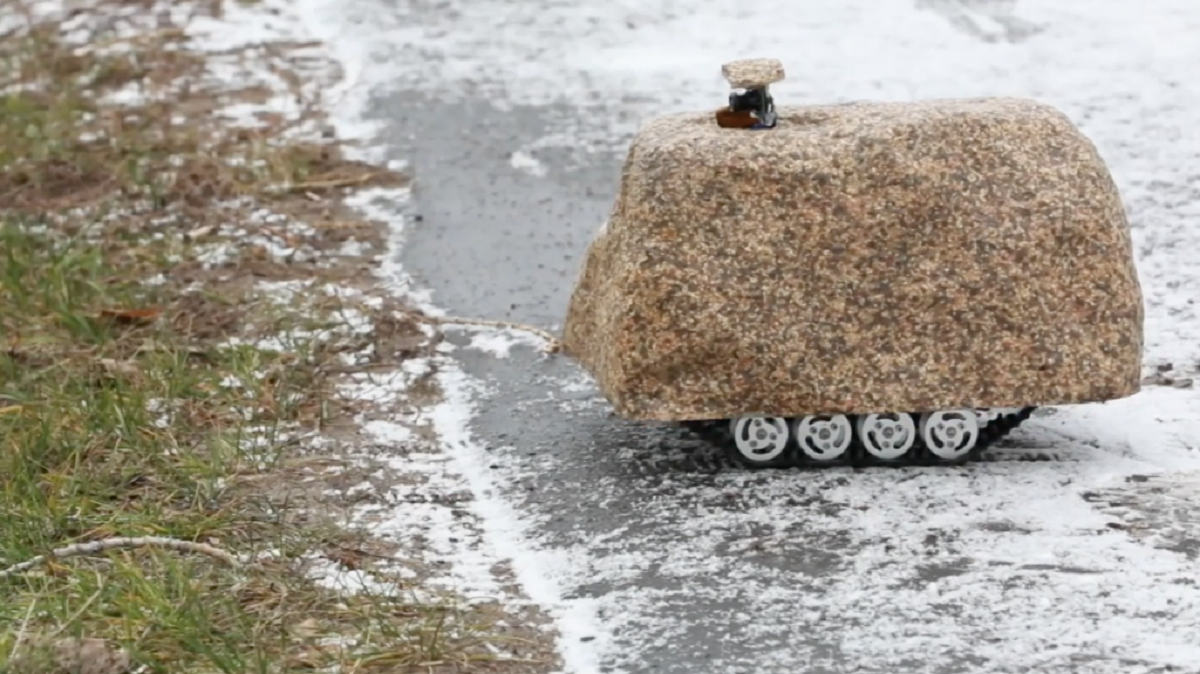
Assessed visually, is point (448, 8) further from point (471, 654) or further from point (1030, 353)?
point (471, 654)

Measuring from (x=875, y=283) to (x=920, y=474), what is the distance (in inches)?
19.7

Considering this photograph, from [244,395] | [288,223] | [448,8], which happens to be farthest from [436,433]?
[448,8]

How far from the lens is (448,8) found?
30.3ft

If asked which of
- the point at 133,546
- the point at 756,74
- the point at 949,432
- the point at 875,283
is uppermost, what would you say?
the point at 756,74

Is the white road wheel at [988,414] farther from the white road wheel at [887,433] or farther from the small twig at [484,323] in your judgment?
the small twig at [484,323]

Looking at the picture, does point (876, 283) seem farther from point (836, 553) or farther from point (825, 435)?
point (836, 553)

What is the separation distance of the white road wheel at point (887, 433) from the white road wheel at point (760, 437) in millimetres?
195

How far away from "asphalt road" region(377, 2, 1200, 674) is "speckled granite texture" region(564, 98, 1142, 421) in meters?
0.25

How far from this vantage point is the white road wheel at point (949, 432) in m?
4.17

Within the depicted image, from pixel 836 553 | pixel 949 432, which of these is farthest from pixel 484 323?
pixel 836 553

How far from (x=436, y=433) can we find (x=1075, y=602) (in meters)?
1.94

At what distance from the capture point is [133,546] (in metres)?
3.83

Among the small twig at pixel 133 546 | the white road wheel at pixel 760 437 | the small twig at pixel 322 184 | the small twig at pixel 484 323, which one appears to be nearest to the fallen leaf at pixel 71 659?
the small twig at pixel 133 546

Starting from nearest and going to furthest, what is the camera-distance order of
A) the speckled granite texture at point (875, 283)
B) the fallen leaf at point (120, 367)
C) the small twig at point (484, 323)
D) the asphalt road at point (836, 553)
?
the asphalt road at point (836, 553) < the speckled granite texture at point (875, 283) < the fallen leaf at point (120, 367) < the small twig at point (484, 323)
